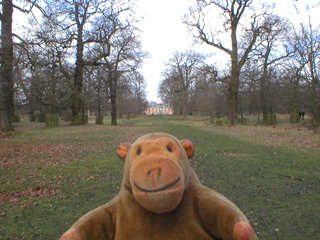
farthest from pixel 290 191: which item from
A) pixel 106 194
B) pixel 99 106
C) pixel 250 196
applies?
pixel 99 106

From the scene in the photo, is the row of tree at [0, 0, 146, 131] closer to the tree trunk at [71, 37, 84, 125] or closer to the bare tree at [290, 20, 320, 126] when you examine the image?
the tree trunk at [71, 37, 84, 125]

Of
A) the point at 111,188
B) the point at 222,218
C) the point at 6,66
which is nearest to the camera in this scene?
the point at 222,218

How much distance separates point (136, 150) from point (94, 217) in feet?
2.13

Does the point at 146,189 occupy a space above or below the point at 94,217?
above

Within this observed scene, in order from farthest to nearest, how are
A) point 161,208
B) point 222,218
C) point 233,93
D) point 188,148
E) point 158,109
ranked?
point 158,109, point 233,93, point 188,148, point 222,218, point 161,208

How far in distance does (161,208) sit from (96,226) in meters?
0.65

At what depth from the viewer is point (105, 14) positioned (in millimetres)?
25297

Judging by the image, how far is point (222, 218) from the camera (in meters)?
1.90

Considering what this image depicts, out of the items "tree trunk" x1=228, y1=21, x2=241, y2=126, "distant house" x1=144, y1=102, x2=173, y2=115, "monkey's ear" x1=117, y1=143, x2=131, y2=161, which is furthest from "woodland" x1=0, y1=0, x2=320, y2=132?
"distant house" x1=144, y1=102, x2=173, y2=115

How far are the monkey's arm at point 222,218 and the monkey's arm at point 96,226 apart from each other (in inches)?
29.6

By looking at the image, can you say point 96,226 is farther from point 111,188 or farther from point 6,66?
point 6,66

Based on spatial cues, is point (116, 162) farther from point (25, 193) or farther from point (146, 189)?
point (146, 189)

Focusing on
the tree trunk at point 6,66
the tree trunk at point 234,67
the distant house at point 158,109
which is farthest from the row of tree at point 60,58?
the distant house at point 158,109

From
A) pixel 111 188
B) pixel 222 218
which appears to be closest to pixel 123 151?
pixel 222 218
